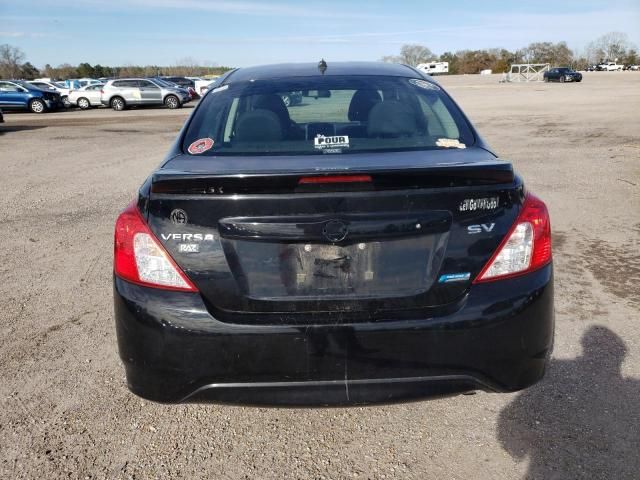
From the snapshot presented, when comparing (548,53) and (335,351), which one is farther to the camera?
(548,53)

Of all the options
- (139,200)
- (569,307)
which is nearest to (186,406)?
(139,200)

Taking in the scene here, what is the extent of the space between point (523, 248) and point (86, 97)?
3241cm

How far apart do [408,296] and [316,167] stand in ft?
2.07

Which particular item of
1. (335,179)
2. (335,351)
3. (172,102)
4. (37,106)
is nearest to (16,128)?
(37,106)

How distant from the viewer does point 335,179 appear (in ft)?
6.90

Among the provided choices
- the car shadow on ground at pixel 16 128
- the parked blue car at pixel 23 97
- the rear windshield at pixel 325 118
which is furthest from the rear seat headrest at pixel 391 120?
the parked blue car at pixel 23 97

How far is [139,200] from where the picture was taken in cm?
227

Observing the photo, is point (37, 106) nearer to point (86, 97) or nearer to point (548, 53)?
point (86, 97)

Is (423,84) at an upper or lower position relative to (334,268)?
upper

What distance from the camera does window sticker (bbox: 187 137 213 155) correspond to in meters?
2.74

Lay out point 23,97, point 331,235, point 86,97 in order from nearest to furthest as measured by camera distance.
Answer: point 331,235 → point 23,97 → point 86,97

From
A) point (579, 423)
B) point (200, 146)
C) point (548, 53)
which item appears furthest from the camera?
point (548, 53)

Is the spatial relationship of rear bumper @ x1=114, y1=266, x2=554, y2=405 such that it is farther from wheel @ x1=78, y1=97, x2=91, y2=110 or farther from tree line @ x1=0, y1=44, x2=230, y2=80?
tree line @ x1=0, y1=44, x2=230, y2=80

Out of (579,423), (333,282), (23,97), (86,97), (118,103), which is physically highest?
(333,282)
